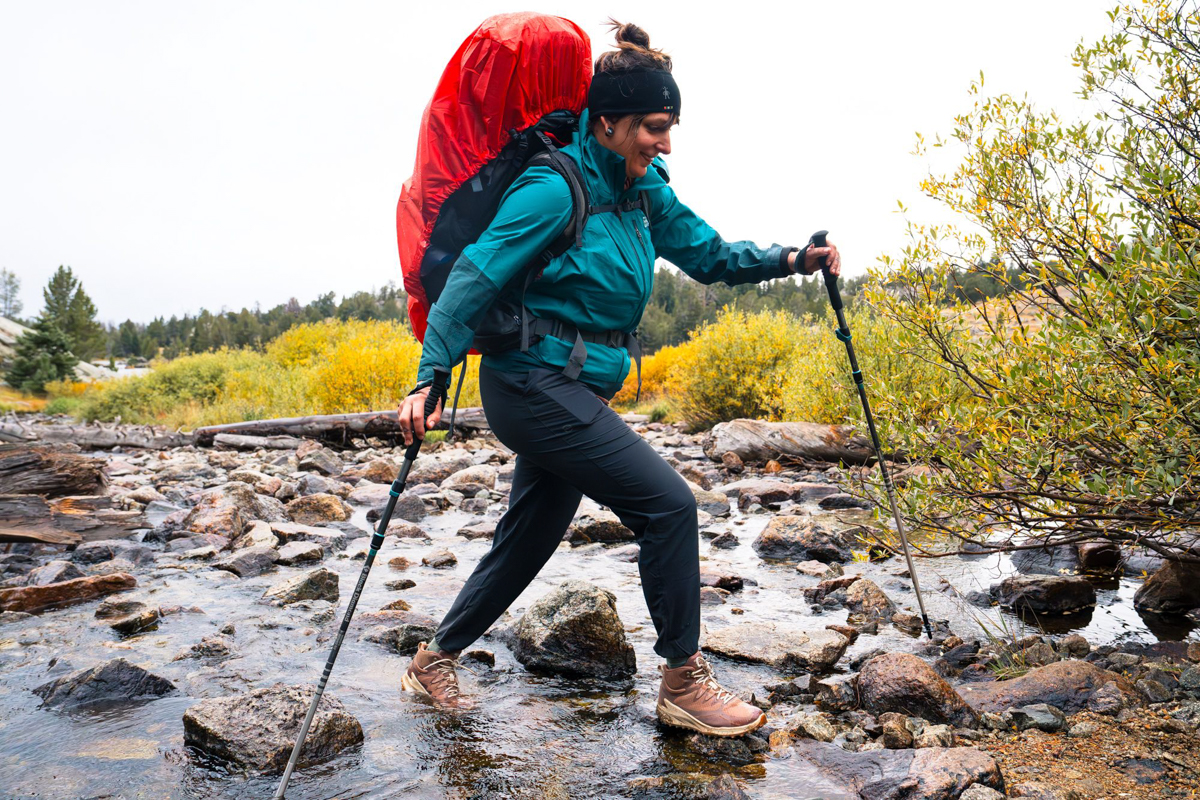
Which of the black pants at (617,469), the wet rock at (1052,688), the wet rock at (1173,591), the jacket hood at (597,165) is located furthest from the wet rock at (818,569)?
the jacket hood at (597,165)

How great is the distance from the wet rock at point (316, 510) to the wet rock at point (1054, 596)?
652 cm

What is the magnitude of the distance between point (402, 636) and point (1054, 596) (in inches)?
Result: 161

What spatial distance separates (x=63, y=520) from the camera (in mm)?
7137

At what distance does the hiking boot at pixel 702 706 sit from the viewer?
11.0ft

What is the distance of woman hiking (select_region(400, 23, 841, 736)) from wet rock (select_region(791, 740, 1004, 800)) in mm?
374

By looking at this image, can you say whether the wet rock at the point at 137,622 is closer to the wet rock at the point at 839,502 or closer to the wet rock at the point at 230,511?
Answer: the wet rock at the point at 230,511

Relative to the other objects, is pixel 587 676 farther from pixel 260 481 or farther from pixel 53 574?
pixel 260 481

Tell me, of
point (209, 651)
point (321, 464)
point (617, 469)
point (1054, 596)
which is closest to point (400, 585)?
point (209, 651)

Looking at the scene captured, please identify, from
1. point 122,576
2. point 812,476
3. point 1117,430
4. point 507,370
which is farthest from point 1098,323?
point 812,476

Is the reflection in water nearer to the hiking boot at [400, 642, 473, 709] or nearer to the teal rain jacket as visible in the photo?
the hiking boot at [400, 642, 473, 709]

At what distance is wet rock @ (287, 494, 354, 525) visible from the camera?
8.63 m

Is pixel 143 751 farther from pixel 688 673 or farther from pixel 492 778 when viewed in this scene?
pixel 688 673

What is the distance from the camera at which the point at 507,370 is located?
325cm

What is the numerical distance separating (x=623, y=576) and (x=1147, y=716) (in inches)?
147
